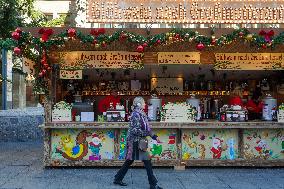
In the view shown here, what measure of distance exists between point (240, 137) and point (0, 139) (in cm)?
1067

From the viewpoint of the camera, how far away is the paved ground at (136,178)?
9898 mm

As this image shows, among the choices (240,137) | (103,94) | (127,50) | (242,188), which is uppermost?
(127,50)

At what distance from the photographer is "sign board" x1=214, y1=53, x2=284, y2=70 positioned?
12430mm

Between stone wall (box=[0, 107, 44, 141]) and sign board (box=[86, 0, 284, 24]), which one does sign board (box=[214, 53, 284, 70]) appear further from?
stone wall (box=[0, 107, 44, 141])

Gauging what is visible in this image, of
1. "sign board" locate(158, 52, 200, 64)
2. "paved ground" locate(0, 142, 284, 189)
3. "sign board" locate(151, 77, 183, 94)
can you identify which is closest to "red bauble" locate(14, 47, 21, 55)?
"paved ground" locate(0, 142, 284, 189)

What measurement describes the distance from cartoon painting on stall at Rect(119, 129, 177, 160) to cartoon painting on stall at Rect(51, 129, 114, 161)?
0.99ft

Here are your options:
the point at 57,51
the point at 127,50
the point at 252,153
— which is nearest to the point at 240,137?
the point at 252,153

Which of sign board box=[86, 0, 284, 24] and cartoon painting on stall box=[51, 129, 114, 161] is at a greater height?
sign board box=[86, 0, 284, 24]

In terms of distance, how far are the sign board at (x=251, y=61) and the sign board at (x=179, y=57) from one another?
1.89 ft

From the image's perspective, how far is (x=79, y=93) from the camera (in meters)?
15.4

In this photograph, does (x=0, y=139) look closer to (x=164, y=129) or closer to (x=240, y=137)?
(x=164, y=129)

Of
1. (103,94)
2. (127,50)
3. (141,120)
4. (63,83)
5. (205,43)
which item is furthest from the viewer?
(103,94)

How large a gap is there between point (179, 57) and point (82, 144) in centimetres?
331

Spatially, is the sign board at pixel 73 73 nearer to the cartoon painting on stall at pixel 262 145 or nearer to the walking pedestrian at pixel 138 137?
the walking pedestrian at pixel 138 137
